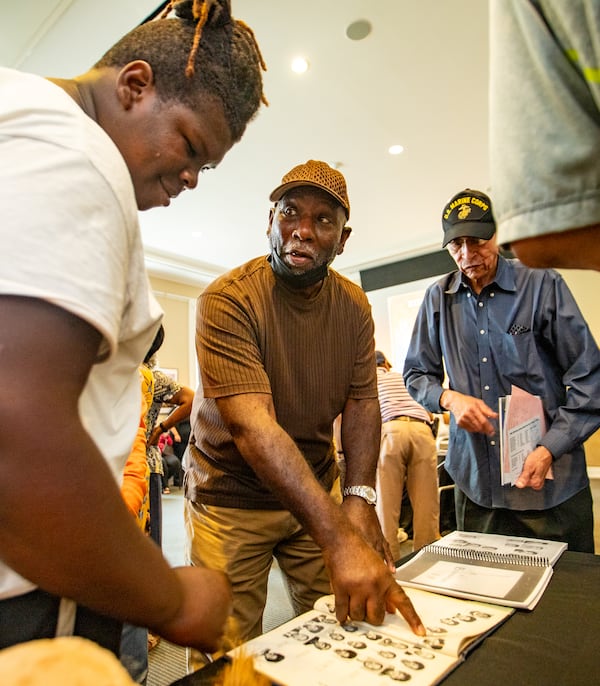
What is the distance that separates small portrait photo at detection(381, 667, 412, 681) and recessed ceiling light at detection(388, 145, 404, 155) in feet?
16.0

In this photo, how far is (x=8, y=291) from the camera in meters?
0.34

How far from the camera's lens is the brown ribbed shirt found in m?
1.19

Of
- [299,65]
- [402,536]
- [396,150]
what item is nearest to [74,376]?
[299,65]

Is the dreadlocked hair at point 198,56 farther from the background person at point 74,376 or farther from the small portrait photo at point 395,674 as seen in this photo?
the small portrait photo at point 395,674

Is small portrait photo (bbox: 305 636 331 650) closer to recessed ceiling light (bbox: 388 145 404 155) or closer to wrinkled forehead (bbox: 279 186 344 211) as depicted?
wrinkled forehead (bbox: 279 186 344 211)

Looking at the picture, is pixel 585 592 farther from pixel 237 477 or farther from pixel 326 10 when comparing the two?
pixel 326 10

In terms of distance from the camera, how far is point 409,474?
3486 millimetres

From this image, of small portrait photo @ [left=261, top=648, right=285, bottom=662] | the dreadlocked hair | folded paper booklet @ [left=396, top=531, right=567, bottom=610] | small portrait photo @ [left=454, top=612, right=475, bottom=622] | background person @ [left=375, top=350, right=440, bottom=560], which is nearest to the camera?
the dreadlocked hair

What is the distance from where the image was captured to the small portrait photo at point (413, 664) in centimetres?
65

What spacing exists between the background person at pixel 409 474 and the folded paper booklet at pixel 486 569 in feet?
6.74

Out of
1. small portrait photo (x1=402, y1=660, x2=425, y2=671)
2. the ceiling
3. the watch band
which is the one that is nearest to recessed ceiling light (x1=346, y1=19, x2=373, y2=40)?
the ceiling

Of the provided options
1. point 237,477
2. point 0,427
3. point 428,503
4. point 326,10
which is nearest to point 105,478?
point 0,427

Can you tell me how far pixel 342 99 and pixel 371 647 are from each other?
4.18 meters

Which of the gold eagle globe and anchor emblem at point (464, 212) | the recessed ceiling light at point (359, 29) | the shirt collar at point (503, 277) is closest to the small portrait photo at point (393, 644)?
the shirt collar at point (503, 277)
